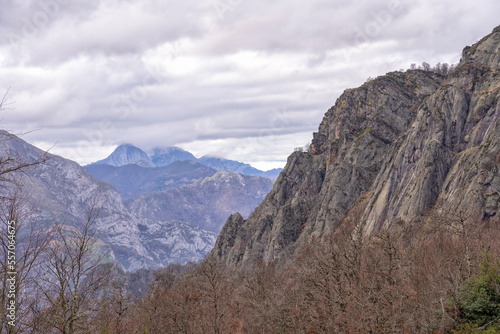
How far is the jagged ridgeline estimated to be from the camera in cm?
11269

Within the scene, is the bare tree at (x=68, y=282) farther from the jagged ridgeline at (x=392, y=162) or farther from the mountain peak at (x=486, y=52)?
the mountain peak at (x=486, y=52)

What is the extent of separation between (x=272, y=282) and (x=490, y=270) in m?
61.0

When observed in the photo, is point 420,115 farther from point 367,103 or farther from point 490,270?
point 490,270

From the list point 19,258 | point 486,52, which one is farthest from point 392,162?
point 19,258

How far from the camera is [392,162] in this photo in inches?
5428

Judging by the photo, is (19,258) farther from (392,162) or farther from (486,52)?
(486,52)

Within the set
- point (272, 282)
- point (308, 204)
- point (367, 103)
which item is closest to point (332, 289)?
point (272, 282)

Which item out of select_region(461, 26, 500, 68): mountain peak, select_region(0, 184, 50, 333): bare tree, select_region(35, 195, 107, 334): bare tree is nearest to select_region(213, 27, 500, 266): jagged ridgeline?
select_region(461, 26, 500, 68): mountain peak

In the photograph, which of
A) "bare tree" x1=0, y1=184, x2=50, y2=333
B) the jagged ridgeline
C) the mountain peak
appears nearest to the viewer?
"bare tree" x1=0, y1=184, x2=50, y2=333

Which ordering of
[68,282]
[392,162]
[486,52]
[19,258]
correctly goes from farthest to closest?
[486,52] → [392,162] → [68,282] → [19,258]

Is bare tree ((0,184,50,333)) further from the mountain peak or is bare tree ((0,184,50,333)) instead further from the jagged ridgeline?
the mountain peak

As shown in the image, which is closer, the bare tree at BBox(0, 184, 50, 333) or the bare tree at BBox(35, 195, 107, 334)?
the bare tree at BBox(0, 184, 50, 333)

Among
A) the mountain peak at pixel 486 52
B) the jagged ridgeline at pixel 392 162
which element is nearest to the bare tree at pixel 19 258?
the jagged ridgeline at pixel 392 162

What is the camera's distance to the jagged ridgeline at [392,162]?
112688 mm
